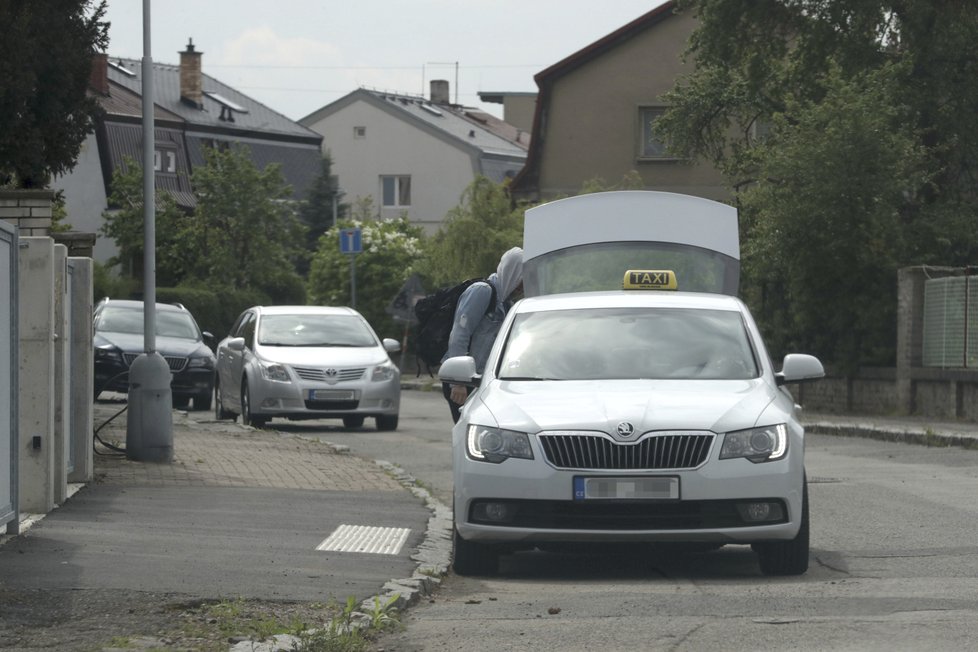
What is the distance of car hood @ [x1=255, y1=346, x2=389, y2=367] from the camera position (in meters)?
23.0

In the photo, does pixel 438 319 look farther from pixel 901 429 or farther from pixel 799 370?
pixel 901 429

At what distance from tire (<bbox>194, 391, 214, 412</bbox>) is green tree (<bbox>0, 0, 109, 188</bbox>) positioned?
10.4 meters

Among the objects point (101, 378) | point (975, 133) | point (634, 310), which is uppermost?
point (975, 133)

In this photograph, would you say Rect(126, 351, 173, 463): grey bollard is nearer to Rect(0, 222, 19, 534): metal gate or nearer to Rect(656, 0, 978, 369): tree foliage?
Rect(0, 222, 19, 534): metal gate

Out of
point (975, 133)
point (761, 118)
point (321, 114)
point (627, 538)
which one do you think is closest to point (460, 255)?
point (761, 118)

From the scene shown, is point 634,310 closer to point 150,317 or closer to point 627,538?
point 627,538

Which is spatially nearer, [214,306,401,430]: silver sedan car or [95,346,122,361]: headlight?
[214,306,401,430]: silver sedan car

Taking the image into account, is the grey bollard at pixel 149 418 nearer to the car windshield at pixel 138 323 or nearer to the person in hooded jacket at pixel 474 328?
the person in hooded jacket at pixel 474 328

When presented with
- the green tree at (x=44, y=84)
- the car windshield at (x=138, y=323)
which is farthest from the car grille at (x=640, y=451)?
the car windshield at (x=138, y=323)

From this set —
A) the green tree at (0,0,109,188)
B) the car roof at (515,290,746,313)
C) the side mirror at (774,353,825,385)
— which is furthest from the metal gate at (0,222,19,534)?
the green tree at (0,0,109,188)

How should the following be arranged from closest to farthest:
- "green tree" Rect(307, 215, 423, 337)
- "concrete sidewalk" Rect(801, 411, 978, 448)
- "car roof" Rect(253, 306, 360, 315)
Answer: "concrete sidewalk" Rect(801, 411, 978, 448)
"car roof" Rect(253, 306, 360, 315)
"green tree" Rect(307, 215, 423, 337)

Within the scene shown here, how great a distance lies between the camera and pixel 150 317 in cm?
1633

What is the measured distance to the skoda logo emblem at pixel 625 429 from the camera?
920 cm

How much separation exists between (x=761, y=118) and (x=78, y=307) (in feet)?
77.5
